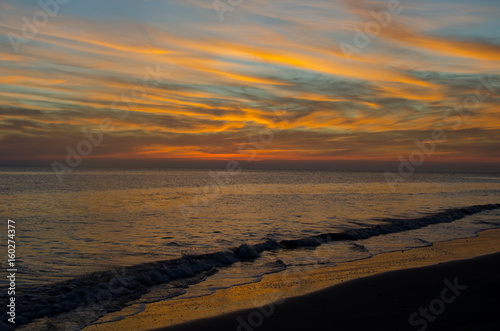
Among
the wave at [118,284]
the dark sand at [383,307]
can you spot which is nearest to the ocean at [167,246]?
the wave at [118,284]

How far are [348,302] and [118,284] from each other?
688 centimetres

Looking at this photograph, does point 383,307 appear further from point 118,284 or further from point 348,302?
point 118,284

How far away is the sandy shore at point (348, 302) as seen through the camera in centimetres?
823

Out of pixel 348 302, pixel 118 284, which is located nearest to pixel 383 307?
pixel 348 302

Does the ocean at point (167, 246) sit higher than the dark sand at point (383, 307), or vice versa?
the ocean at point (167, 246)

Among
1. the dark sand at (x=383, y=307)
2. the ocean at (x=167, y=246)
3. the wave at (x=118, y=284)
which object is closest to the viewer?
the dark sand at (x=383, y=307)

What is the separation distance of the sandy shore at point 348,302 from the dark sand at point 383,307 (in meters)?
0.02

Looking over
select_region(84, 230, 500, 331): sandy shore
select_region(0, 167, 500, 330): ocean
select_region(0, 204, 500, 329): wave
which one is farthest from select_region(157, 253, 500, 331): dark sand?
select_region(0, 204, 500, 329): wave

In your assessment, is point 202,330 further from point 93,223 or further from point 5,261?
point 93,223

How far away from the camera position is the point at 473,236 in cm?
2206

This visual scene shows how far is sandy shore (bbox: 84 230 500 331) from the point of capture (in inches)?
324

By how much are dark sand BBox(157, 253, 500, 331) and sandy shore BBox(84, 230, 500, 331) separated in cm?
2

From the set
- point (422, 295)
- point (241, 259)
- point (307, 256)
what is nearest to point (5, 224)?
point (241, 259)

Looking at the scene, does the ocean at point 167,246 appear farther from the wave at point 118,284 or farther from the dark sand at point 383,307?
the dark sand at point 383,307
